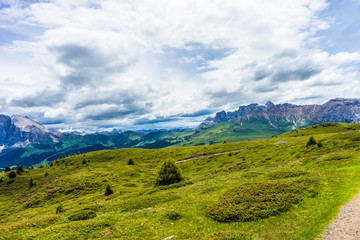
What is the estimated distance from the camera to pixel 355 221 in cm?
1569

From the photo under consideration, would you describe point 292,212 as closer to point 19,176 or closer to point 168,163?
point 168,163

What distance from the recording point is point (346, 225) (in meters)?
15.4

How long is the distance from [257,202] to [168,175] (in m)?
33.2

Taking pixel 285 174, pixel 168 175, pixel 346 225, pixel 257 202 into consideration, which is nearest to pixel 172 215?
pixel 257 202

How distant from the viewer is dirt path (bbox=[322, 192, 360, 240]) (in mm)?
14078

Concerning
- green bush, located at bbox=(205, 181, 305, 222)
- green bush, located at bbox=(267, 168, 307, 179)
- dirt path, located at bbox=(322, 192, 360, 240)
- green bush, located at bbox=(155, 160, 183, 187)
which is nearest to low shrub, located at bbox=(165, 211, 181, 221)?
green bush, located at bbox=(205, 181, 305, 222)

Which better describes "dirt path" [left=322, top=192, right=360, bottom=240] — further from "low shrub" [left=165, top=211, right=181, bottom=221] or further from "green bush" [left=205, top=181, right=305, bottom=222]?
"low shrub" [left=165, top=211, right=181, bottom=221]

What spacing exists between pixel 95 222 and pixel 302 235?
24622 mm

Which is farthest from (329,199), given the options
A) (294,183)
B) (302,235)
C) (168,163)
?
(168,163)

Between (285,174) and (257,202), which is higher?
(257,202)

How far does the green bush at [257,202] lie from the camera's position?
65.9ft

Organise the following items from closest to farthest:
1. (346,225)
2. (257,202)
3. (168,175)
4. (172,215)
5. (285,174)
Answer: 1. (346,225)
2. (257,202)
3. (172,215)
4. (285,174)
5. (168,175)

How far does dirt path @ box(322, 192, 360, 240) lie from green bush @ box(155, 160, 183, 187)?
129 feet

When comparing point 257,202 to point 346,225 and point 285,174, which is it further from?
point 285,174
